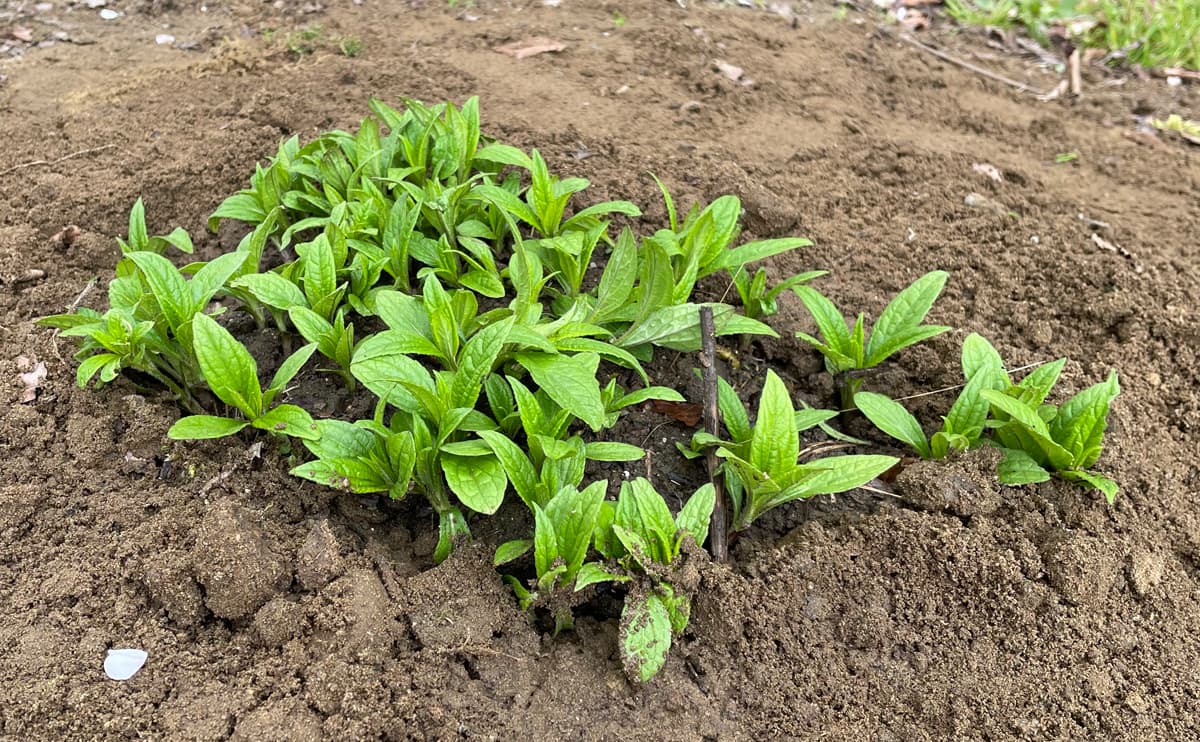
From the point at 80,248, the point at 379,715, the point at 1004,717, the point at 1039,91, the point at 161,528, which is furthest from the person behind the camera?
the point at 1039,91

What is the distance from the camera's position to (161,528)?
2041 mm

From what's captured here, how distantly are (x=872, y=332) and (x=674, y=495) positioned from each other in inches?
33.9

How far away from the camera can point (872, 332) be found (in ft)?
8.62

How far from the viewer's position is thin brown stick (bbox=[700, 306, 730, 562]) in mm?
2158

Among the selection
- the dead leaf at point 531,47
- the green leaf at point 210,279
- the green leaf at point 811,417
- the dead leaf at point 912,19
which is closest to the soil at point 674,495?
the green leaf at point 811,417

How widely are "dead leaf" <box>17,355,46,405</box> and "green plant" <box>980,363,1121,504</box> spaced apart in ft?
8.59

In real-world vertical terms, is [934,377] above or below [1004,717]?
above

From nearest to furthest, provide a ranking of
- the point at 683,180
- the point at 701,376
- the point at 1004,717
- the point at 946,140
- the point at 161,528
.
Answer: the point at 1004,717
the point at 161,528
the point at 701,376
the point at 683,180
the point at 946,140

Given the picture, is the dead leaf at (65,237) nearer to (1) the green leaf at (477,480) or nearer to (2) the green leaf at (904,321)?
(1) the green leaf at (477,480)

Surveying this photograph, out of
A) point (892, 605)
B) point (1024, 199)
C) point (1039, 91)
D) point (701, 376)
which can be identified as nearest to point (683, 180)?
point (701, 376)

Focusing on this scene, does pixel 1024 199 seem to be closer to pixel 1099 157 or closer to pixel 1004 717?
pixel 1099 157

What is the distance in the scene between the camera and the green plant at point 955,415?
2.35 metres

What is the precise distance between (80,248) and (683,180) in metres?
2.22

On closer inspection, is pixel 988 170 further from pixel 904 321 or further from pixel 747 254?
pixel 747 254
